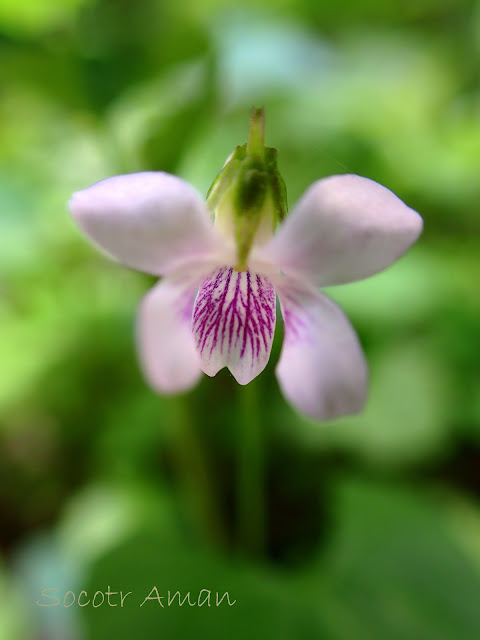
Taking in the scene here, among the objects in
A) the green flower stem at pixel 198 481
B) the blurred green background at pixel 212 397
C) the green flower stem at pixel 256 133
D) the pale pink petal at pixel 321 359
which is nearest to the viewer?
the green flower stem at pixel 256 133

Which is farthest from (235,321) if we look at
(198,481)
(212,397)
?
(212,397)

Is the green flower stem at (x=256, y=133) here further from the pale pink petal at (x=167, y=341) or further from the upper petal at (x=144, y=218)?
the pale pink petal at (x=167, y=341)

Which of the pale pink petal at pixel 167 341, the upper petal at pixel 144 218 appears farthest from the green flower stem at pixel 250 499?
the upper petal at pixel 144 218

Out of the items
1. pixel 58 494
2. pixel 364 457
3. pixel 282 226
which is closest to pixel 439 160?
pixel 364 457

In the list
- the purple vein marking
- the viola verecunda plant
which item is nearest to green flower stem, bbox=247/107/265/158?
the viola verecunda plant

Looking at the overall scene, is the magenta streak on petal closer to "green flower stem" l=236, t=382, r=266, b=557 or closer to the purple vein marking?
the purple vein marking

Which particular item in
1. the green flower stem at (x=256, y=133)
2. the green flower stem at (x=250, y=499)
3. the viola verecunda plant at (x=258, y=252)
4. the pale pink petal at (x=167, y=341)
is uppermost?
the green flower stem at (x=256, y=133)
